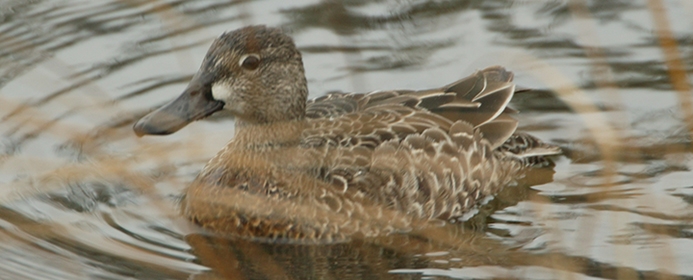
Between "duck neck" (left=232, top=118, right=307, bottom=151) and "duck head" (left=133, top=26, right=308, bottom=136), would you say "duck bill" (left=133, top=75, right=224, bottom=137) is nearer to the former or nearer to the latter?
"duck head" (left=133, top=26, right=308, bottom=136)

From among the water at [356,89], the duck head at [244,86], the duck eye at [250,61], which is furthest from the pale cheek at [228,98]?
the water at [356,89]

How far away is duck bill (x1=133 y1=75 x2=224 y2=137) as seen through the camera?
24.5 ft

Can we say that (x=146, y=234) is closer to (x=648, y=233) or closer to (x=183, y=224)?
(x=183, y=224)

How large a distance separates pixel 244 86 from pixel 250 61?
0.17 meters

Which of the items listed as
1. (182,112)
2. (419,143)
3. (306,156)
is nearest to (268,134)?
(306,156)

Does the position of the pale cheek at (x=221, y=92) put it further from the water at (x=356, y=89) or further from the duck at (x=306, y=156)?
the water at (x=356, y=89)

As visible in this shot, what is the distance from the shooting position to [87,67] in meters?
10.5

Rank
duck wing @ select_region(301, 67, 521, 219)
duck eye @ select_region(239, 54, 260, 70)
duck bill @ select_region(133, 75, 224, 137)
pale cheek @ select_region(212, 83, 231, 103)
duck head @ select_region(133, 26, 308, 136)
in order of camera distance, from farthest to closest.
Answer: duck wing @ select_region(301, 67, 521, 219), duck eye @ select_region(239, 54, 260, 70), pale cheek @ select_region(212, 83, 231, 103), duck head @ select_region(133, 26, 308, 136), duck bill @ select_region(133, 75, 224, 137)

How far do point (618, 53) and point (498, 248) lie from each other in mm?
3254

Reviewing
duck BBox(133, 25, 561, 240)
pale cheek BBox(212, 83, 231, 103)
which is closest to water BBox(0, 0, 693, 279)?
duck BBox(133, 25, 561, 240)

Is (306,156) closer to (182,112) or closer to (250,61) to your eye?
(250,61)

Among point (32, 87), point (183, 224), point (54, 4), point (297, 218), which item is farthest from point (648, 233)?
point (54, 4)

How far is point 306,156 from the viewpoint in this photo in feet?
27.1

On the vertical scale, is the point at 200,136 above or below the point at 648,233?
above
